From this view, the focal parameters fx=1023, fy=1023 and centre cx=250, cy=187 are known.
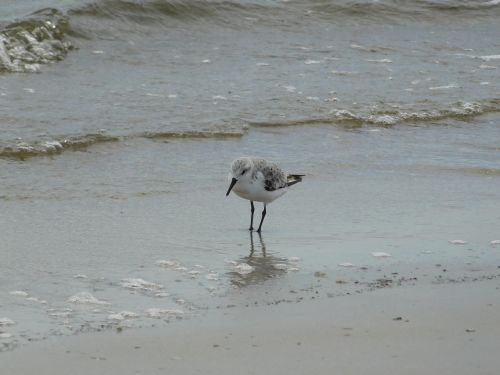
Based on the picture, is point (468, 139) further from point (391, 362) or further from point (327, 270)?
point (391, 362)

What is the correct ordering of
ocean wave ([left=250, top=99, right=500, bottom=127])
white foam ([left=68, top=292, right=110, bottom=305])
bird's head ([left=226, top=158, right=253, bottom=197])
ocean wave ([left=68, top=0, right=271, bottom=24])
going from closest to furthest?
1. white foam ([left=68, top=292, right=110, bottom=305])
2. bird's head ([left=226, top=158, right=253, bottom=197])
3. ocean wave ([left=250, top=99, right=500, bottom=127])
4. ocean wave ([left=68, top=0, right=271, bottom=24])

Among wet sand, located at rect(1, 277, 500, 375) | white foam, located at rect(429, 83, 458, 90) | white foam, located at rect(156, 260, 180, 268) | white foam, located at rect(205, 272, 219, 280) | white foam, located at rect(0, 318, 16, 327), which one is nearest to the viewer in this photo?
wet sand, located at rect(1, 277, 500, 375)

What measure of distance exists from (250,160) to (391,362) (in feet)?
10.3

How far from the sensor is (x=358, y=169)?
376 inches

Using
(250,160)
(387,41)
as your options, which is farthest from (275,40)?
(250,160)

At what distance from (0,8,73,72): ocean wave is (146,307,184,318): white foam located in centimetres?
773

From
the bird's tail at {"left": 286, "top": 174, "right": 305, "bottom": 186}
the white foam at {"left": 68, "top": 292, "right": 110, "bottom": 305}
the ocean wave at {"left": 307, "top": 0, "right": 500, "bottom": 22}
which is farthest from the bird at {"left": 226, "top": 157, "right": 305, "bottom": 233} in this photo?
the ocean wave at {"left": 307, "top": 0, "right": 500, "bottom": 22}

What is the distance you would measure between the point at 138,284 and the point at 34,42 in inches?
333

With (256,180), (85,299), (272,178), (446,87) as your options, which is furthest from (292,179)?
(446,87)

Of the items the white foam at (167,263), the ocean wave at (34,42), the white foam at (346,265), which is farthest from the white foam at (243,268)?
the ocean wave at (34,42)

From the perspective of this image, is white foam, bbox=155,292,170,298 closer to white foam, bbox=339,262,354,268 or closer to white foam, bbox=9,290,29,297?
white foam, bbox=9,290,29,297

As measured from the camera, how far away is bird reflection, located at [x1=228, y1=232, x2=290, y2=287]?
6.26m

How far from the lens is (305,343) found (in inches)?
201

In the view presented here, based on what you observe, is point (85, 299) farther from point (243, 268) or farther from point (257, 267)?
point (257, 267)
